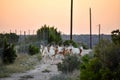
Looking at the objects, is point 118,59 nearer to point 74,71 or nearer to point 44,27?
point 74,71

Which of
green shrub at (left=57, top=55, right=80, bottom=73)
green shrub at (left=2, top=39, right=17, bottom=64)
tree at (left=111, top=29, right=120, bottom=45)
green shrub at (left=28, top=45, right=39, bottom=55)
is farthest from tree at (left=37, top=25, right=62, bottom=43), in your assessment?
tree at (left=111, top=29, right=120, bottom=45)

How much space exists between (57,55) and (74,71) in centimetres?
1181

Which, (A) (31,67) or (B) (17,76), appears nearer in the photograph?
(B) (17,76)

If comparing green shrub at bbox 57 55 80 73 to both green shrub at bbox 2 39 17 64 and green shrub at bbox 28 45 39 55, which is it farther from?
green shrub at bbox 28 45 39 55

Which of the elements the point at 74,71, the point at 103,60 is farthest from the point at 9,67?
the point at 103,60

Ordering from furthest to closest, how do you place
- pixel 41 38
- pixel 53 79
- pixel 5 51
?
pixel 41 38 < pixel 5 51 < pixel 53 79

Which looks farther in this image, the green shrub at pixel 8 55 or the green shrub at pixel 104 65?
the green shrub at pixel 8 55

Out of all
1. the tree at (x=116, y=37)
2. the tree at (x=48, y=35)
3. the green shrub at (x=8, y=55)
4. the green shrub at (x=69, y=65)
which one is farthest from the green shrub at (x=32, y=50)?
the tree at (x=116, y=37)

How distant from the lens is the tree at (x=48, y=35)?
5196 centimetres

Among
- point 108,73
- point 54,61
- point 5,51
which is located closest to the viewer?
point 108,73

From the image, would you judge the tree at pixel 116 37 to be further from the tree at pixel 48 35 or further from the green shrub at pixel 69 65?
the tree at pixel 48 35

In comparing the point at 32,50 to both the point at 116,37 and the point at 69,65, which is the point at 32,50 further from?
the point at 116,37

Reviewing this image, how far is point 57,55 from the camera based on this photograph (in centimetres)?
3506

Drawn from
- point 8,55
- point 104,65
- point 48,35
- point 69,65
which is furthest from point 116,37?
point 48,35
